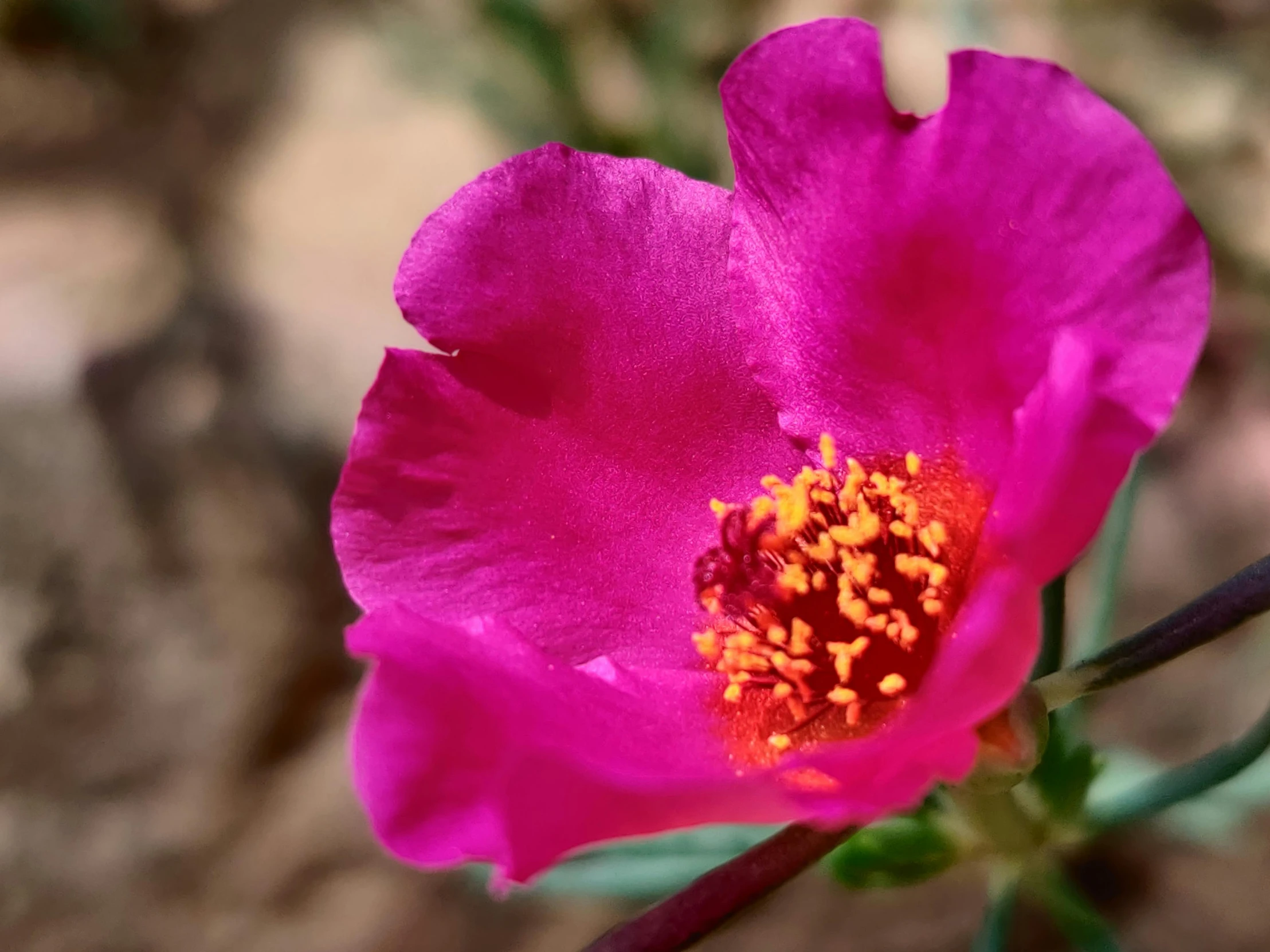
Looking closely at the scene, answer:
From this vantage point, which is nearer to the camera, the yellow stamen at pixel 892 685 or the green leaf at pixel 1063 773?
the yellow stamen at pixel 892 685

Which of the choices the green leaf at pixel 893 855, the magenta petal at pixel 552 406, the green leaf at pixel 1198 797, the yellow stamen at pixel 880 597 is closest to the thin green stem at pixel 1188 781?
the green leaf at pixel 1198 797

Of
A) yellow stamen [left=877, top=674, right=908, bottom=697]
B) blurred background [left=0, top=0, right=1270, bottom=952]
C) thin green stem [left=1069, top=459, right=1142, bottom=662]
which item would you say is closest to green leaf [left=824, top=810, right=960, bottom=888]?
yellow stamen [left=877, top=674, right=908, bottom=697]

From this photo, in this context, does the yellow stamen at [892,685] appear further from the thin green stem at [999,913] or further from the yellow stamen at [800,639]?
the thin green stem at [999,913]

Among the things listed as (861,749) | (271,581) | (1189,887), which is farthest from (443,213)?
(1189,887)

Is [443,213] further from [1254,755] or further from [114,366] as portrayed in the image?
[114,366]

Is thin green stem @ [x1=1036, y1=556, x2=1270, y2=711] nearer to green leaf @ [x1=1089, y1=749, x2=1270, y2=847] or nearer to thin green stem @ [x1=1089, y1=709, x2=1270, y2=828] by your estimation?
thin green stem @ [x1=1089, y1=709, x2=1270, y2=828]

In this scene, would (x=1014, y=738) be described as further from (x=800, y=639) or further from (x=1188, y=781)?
(x=1188, y=781)
